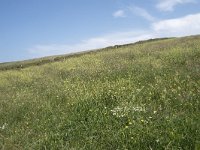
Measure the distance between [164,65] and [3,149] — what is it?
9.16m

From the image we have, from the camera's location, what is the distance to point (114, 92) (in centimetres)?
1351

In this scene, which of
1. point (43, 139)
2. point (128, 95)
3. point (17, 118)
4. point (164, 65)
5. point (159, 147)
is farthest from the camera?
point (164, 65)

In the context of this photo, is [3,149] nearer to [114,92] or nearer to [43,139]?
[43,139]

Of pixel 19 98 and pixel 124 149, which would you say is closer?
pixel 124 149

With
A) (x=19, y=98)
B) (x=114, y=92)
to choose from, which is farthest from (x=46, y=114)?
(x=19, y=98)

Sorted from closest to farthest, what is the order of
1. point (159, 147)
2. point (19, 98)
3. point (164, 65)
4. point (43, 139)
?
point (159, 147), point (43, 139), point (19, 98), point (164, 65)

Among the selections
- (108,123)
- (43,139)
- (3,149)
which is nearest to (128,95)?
(108,123)

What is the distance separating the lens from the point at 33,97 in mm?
16328

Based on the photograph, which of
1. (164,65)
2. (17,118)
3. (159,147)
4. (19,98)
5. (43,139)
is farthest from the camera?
(164,65)

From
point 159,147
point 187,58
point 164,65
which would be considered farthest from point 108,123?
point 187,58

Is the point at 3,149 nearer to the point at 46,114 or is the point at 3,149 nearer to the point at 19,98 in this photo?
the point at 46,114

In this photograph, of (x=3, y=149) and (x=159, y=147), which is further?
(x=3, y=149)

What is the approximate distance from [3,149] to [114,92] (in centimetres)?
449

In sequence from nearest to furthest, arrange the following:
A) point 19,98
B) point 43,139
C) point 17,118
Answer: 1. point 43,139
2. point 17,118
3. point 19,98
